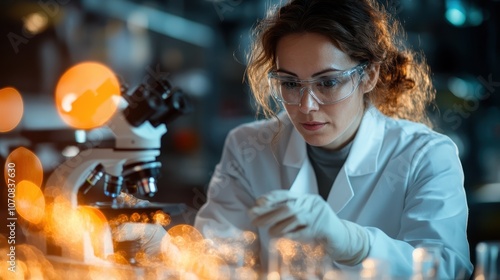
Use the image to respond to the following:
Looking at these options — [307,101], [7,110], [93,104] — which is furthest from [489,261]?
[7,110]

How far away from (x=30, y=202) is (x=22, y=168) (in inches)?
9.4

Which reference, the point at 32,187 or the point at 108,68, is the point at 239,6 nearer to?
the point at 108,68

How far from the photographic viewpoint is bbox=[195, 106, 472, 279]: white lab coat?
70.4 inches

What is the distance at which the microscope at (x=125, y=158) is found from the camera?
6.18 ft

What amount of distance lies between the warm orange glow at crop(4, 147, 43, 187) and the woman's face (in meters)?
0.96

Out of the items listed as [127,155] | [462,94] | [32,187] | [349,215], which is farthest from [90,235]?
[462,94]

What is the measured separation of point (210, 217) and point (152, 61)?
2.83 meters

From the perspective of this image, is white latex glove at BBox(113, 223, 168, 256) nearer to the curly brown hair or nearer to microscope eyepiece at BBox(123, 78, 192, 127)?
microscope eyepiece at BBox(123, 78, 192, 127)

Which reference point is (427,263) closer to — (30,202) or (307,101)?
(307,101)

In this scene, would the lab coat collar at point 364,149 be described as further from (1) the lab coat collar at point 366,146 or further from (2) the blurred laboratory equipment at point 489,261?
(2) the blurred laboratory equipment at point 489,261

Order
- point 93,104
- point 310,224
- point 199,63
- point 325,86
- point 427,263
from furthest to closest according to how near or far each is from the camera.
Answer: point 199,63, point 93,104, point 325,86, point 310,224, point 427,263

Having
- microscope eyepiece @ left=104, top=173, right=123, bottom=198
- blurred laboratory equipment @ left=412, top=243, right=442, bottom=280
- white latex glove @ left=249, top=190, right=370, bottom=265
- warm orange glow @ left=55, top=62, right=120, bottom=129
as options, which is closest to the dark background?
warm orange glow @ left=55, top=62, right=120, bottom=129

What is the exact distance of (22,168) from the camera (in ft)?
7.59

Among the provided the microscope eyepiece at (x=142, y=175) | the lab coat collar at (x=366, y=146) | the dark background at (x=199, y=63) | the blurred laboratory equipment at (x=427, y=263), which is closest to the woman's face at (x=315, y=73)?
the lab coat collar at (x=366, y=146)
